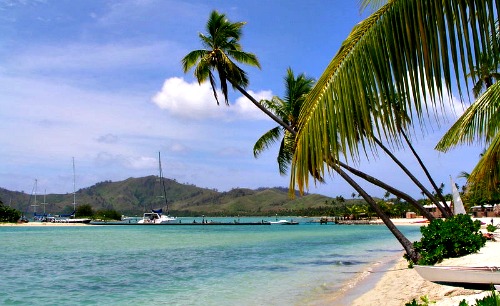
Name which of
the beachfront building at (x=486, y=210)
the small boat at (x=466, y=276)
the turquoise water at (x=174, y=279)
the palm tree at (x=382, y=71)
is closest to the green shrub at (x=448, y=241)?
the turquoise water at (x=174, y=279)

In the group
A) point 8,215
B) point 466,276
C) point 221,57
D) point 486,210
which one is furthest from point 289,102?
point 8,215

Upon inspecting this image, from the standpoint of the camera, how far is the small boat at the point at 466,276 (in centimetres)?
771

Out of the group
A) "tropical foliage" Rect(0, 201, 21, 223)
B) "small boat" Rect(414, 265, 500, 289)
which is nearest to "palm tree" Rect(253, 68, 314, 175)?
"small boat" Rect(414, 265, 500, 289)

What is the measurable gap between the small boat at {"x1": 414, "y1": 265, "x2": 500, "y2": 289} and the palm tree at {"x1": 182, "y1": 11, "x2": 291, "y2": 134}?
9.37 m

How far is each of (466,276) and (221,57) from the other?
11710 mm

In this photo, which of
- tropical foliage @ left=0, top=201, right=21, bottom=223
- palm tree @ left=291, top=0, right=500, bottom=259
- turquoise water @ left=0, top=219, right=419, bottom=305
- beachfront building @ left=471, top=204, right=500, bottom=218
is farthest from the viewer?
tropical foliage @ left=0, top=201, right=21, bottom=223

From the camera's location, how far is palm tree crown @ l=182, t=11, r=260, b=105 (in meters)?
17.1

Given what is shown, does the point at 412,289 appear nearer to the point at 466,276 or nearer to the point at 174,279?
the point at 466,276

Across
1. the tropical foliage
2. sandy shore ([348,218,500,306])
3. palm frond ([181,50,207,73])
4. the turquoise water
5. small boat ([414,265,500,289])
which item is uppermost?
palm frond ([181,50,207,73])

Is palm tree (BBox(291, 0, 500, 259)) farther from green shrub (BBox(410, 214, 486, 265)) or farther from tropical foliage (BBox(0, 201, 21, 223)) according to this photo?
tropical foliage (BBox(0, 201, 21, 223))

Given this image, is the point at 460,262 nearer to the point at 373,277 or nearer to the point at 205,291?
the point at 373,277

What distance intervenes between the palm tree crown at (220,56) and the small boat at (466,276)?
10.1m

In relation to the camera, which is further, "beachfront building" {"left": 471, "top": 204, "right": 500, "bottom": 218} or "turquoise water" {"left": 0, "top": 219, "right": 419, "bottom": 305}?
"beachfront building" {"left": 471, "top": 204, "right": 500, "bottom": 218}

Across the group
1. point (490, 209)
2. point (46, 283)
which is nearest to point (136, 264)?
point (46, 283)
